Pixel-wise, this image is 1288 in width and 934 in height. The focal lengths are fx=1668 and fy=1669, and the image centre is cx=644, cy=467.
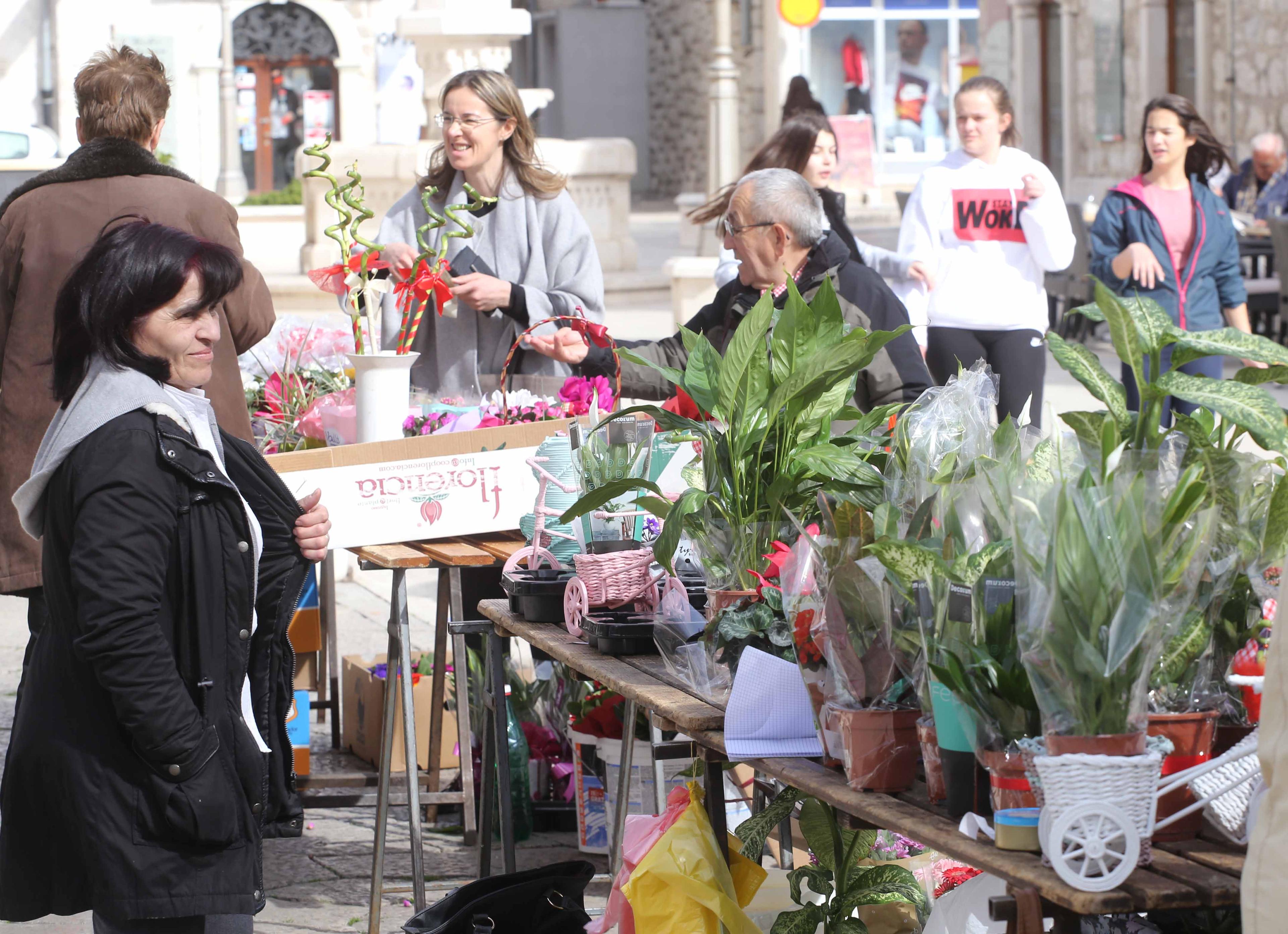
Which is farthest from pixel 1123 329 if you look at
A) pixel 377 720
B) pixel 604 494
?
pixel 377 720

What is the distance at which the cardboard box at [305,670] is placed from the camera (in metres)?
4.93

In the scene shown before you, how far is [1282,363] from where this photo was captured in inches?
81.9

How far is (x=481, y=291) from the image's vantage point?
429 centimetres

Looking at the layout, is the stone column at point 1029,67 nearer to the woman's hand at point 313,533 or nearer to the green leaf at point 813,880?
the woman's hand at point 313,533

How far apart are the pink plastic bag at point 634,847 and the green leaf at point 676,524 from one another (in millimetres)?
385

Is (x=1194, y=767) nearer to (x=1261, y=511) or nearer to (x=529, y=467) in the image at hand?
(x=1261, y=511)

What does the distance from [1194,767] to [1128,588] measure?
240mm

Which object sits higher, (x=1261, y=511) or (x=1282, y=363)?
(x=1282, y=363)

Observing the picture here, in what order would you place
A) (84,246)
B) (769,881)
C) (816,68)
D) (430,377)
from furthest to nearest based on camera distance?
(816,68)
(430,377)
(84,246)
(769,881)

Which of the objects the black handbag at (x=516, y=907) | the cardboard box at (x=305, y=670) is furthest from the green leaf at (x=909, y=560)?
the cardboard box at (x=305, y=670)

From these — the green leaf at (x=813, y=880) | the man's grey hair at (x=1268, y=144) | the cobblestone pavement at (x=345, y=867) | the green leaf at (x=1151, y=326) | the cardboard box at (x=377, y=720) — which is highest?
the man's grey hair at (x=1268, y=144)

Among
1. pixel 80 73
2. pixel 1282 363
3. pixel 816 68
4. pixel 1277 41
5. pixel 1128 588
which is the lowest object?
pixel 1128 588

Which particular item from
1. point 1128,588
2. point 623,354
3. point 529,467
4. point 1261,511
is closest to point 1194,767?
point 1128,588

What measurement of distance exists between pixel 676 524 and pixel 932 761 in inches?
26.6
